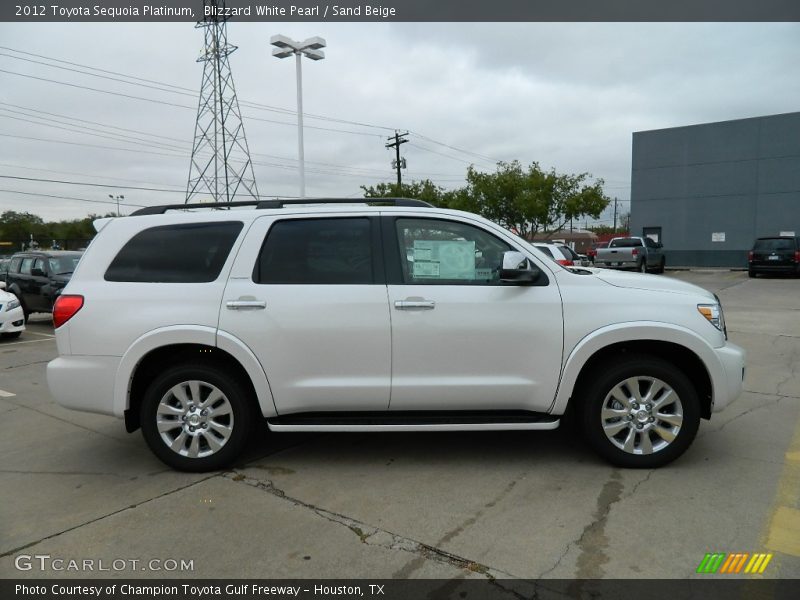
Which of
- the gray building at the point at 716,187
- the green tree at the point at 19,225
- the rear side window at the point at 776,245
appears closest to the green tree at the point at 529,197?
the gray building at the point at 716,187

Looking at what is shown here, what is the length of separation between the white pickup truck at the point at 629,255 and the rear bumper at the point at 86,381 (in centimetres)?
2197

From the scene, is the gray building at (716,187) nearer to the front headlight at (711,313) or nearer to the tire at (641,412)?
the front headlight at (711,313)

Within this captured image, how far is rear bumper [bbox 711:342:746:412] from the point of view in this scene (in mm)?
4035

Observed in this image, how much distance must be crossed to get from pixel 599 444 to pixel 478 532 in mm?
1286

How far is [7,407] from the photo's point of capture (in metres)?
6.29

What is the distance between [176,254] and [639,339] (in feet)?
11.1

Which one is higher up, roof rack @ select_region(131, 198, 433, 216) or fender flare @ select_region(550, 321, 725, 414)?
roof rack @ select_region(131, 198, 433, 216)

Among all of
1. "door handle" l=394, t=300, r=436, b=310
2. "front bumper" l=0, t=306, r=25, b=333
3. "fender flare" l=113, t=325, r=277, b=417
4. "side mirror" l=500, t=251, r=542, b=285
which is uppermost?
"side mirror" l=500, t=251, r=542, b=285

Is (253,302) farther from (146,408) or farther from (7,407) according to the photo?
(7,407)

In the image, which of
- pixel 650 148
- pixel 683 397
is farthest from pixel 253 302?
pixel 650 148

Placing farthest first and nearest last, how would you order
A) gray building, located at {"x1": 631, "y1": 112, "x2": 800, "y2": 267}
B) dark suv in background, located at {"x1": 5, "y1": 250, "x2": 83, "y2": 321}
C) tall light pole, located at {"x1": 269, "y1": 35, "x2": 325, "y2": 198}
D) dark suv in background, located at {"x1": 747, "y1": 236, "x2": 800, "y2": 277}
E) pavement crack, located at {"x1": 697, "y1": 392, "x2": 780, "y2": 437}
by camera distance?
1. gray building, located at {"x1": 631, "y1": 112, "x2": 800, "y2": 267}
2. dark suv in background, located at {"x1": 747, "y1": 236, "x2": 800, "y2": 277}
3. tall light pole, located at {"x1": 269, "y1": 35, "x2": 325, "y2": 198}
4. dark suv in background, located at {"x1": 5, "y1": 250, "x2": 83, "y2": 321}
5. pavement crack, located at {"x1": 697, "y1": 392, "x2": 780, "y2": 437}

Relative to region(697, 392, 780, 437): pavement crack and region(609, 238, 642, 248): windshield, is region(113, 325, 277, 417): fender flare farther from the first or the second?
region(609, 238, 642, 248): windshield

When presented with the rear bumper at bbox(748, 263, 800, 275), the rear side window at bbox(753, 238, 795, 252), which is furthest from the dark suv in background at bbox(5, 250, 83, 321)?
the rear side window at bbox(753, 238, 795, 252)

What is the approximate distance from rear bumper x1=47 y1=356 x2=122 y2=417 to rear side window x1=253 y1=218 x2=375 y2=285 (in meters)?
1.24
